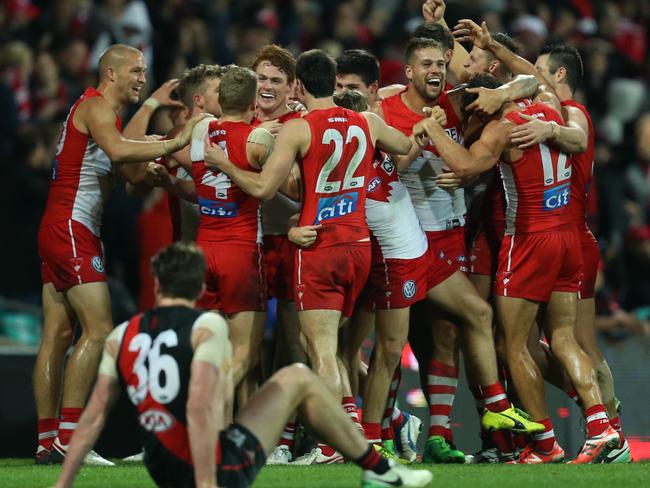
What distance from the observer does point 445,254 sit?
31.0 ft

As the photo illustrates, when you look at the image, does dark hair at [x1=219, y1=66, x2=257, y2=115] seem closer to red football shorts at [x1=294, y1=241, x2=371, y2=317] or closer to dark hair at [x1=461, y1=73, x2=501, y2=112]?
red football shorts at [x1=294, y1=241, x2=371, y2=317]

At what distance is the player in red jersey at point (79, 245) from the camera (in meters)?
9.21

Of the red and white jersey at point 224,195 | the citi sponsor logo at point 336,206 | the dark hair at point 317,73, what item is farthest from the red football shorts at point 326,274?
the dark hair at point 317,73

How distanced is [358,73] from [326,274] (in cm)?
184

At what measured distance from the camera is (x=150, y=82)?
50.1 feet

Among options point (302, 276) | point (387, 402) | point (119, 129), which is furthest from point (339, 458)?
point (119, 129)

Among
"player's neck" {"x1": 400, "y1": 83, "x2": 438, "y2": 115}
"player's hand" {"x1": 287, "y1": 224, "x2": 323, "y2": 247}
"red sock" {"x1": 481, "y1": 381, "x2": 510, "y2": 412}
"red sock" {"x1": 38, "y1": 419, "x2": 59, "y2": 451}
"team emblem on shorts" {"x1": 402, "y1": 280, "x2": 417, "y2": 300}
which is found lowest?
"red sock" {"x1": 38, "y1": 419, "x2": 59, "y2": 451}

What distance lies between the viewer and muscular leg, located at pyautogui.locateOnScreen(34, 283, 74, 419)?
30.7ft

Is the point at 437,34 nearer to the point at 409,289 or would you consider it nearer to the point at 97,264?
the point at 409,289

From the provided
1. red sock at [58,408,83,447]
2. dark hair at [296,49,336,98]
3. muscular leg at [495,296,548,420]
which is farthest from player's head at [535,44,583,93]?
red sock at [58,408,83,447]

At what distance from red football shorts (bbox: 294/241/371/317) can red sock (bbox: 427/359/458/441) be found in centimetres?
129

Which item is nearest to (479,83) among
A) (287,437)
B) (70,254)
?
(287,437)

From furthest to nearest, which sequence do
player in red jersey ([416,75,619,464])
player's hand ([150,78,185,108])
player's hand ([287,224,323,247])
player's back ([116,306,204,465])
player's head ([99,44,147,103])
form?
player's hand ([150,78,185,108]), player's head ([99,44,147,103]), player in red jersey ([416,75,619,464]), player's hand ([287,224,323,247]), player's back ([116,306,204,465])

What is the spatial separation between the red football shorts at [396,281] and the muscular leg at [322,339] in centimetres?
58
